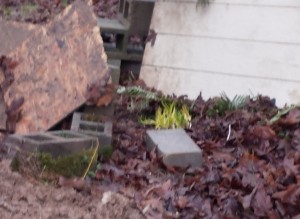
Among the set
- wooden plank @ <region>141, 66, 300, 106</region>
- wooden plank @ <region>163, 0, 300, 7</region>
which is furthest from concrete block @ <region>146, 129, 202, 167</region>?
wooden plank @ <region>163, 0, 300, 7</region>

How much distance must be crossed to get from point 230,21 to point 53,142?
234 cm

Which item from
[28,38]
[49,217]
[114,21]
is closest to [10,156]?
[49,217]

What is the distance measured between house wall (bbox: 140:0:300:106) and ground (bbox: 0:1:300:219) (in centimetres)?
58

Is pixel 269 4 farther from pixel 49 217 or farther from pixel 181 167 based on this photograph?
pixel 49 217

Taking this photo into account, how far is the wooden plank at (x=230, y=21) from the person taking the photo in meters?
5.52

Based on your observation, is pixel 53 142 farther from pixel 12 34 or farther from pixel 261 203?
pixel 12 34

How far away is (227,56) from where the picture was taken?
18.5 feet

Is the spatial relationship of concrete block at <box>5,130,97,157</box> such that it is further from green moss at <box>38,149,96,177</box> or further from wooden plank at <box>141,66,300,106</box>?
wooden plank at <box>141,66,300,106</box>

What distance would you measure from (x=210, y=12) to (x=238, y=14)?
0.23 metres

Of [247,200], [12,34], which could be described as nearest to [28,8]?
[12,34]

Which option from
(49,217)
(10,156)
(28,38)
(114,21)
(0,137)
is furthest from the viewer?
(114,21)

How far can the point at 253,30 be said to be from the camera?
18.4ft

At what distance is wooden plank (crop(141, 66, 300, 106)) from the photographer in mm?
5363

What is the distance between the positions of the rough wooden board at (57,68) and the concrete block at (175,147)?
0.53 m
